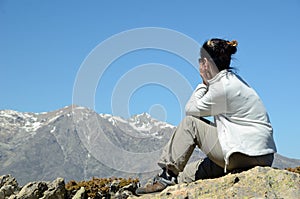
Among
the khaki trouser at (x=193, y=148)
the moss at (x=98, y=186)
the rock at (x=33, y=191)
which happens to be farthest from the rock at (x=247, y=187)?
the moss at (x=98, y=186)

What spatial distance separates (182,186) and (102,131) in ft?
10.9

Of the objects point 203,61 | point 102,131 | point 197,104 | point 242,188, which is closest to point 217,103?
point 197,104

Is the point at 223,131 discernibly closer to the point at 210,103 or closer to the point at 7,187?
the point at 210,103

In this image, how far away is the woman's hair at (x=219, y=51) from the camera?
5.85 metres

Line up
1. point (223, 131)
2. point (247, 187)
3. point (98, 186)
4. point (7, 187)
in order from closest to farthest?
point (247, 187)
point (223, 131)
point (7, 187)
point (98, 186)

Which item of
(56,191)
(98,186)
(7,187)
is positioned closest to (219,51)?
(56,191)

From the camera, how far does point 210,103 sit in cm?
556

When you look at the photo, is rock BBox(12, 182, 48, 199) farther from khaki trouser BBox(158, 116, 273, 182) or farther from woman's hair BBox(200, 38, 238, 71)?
woman's hair BBox(200, 38, 238, 71)

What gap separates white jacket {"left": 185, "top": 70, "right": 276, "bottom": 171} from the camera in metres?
5.42

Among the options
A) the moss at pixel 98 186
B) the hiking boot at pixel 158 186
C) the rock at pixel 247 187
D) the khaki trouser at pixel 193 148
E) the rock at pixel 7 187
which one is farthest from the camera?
the moss at pixel 98 186

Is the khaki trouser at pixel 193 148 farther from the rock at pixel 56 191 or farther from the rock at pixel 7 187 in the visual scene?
the rock at pixel 7 187

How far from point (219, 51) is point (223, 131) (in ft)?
3.77

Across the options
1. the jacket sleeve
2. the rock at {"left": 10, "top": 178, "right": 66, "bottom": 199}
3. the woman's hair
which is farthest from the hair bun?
the rock at {"left": 10, "top": 178, "right": 66, "bottom": 199}

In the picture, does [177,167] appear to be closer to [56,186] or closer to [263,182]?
[263,182]
